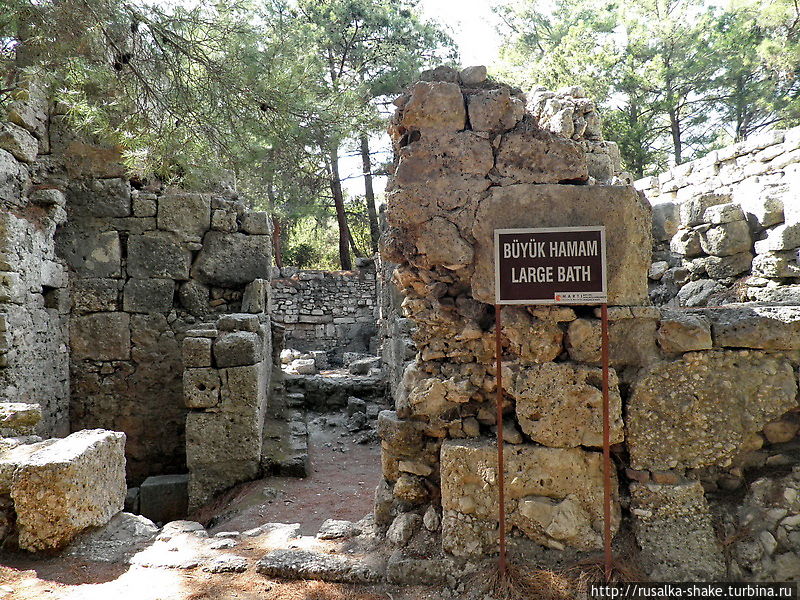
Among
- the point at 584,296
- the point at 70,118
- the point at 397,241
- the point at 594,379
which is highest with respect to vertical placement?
the point at 70,118

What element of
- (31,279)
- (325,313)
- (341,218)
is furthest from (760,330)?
(341,218)

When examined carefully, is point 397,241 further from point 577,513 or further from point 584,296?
point 577,513

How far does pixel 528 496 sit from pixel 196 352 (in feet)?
11.4

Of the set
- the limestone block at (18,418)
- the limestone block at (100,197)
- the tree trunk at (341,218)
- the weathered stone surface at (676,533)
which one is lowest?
the weathered stone surface at (676,533)

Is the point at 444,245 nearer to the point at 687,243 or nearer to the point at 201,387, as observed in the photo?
the point at 201,387

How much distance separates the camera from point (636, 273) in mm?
2865

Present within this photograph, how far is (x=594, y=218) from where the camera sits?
2.85 metres

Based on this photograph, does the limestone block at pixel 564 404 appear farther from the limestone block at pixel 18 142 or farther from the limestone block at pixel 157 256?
the limestone block at pixel 18 142

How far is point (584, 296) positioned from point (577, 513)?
1.13 metres

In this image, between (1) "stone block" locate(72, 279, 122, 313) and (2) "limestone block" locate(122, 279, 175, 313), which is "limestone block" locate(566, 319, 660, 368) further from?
(1) "stone block" locate(72, 279, 122, 313)

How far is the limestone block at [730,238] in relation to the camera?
6707 mm

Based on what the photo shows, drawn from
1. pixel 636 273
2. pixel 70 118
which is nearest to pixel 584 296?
pixel 636 273

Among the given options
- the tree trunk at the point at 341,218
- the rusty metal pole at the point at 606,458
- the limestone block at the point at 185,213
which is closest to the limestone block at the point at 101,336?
the limestone block at the point at 185,213

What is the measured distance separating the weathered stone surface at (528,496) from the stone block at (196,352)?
9.84 ft
